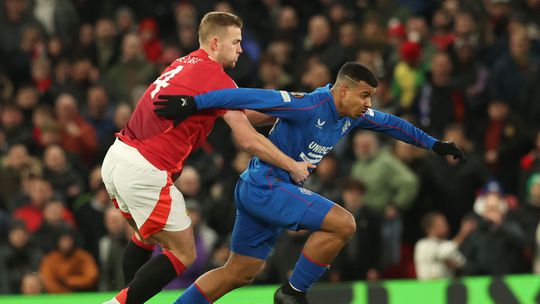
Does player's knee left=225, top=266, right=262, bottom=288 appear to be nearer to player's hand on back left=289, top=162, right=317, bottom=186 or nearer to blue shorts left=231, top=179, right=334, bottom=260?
blue shorts left=231, top=179, right=334, bottom=260

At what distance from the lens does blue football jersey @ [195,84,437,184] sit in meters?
8.12

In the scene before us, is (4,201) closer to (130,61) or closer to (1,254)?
(1,254)

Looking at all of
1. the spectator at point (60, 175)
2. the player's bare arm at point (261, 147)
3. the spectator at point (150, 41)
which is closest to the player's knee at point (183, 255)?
the player's bare arm at point (261, 147)

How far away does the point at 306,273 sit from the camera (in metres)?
8.43

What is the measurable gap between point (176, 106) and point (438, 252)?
5.20 m

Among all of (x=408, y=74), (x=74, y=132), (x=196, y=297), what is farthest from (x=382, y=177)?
(x=196, y=297)

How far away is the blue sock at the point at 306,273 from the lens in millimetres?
8422

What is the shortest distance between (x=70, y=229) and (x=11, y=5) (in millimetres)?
4729

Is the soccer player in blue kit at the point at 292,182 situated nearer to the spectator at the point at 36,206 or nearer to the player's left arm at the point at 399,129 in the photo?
the player's left arm at the point at 399,129

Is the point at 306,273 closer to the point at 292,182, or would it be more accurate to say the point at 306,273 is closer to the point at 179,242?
the point at 292,182

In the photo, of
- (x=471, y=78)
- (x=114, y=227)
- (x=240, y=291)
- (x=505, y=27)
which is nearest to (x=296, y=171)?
(x=240, y=291)

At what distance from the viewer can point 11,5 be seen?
1653 centimetres

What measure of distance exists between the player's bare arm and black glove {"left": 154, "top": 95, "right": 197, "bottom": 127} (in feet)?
0.90

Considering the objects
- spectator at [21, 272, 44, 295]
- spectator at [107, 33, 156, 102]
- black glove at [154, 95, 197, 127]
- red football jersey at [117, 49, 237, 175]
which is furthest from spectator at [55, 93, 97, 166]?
black glove at [154, 95, 197, 127]
